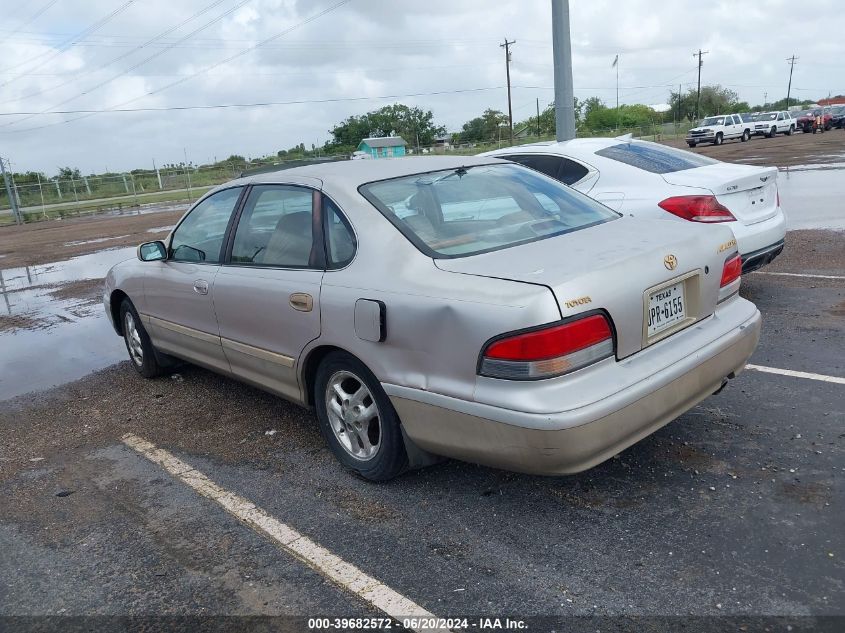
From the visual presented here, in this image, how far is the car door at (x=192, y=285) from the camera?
471 cm

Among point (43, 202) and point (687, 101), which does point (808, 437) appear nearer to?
point (43, 202)

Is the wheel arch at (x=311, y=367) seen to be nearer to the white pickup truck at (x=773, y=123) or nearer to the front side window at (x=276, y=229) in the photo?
the front side window at (x=276, y=229)

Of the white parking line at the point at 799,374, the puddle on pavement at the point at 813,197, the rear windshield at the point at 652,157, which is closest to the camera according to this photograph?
the white parking line at the point at 799,374

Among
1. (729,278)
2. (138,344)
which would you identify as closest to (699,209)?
(729,278)

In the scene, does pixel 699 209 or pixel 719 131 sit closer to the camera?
pixel 699 209

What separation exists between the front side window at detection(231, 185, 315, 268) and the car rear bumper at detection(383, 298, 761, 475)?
1078 mm

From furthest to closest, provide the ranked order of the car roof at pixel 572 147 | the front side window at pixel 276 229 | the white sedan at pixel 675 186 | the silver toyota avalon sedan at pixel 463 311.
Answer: the car roof at pixel 572 147 → the white sedan at pixel 675 186 → the front side window at pixel 276 229 → the silver toyota avalon sedan at pixel 463 311

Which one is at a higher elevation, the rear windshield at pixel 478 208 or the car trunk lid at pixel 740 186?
the rear windshield at pixel 478 208

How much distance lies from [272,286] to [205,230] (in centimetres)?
118

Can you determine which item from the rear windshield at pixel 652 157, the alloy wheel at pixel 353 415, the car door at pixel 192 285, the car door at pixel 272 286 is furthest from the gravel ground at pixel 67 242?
the alloy wheel at pixel 353 415

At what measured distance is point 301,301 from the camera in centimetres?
381

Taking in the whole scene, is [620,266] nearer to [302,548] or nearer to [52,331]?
[302,548]

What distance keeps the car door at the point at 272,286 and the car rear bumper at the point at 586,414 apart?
81 centimetres

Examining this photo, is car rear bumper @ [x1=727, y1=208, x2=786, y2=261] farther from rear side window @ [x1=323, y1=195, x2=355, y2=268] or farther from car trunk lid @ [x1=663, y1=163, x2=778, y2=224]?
rear side window @ [x1=323, y1=195, x2=355, y2=268]
